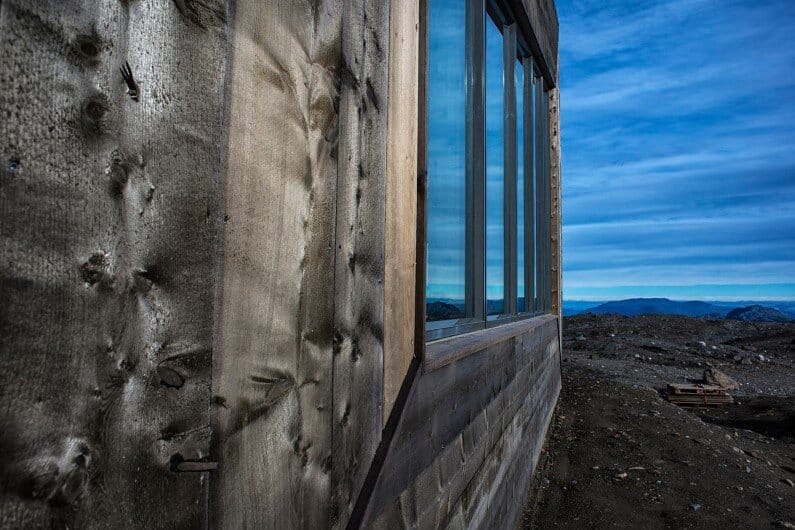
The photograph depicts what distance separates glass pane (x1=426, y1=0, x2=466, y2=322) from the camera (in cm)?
237

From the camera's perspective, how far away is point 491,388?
2.74 m

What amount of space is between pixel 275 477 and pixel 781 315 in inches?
1685

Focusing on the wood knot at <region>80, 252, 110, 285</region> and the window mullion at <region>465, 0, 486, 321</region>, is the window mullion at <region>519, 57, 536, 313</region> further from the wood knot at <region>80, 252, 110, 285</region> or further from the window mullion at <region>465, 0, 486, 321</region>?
the wood knot at <region>80, 252, 110, 285</region>

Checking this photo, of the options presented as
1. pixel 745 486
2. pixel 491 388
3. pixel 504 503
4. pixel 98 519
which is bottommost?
pixel 745 486

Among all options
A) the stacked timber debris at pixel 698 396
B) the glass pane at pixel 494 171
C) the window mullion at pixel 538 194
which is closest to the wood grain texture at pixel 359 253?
the glass pane at pixel 494 171

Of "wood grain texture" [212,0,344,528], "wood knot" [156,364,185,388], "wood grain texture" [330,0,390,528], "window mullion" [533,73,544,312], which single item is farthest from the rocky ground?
"wood knot" [156,364,185,388]

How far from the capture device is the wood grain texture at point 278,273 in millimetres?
853

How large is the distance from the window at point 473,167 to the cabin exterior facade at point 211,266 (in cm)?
53

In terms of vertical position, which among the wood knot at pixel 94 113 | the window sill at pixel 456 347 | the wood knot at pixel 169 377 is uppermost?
the wood knot at pixel 94 113

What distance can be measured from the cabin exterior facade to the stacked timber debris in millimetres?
9314

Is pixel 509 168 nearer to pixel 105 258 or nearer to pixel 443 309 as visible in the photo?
pixel 443 309

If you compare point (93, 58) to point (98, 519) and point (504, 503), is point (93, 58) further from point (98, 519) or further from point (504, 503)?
point (504, 503)

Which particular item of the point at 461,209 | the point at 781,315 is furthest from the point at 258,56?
the point at 781,315

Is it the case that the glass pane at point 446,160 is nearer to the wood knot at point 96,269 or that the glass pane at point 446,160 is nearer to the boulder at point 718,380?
the wood knot at point 96,269
